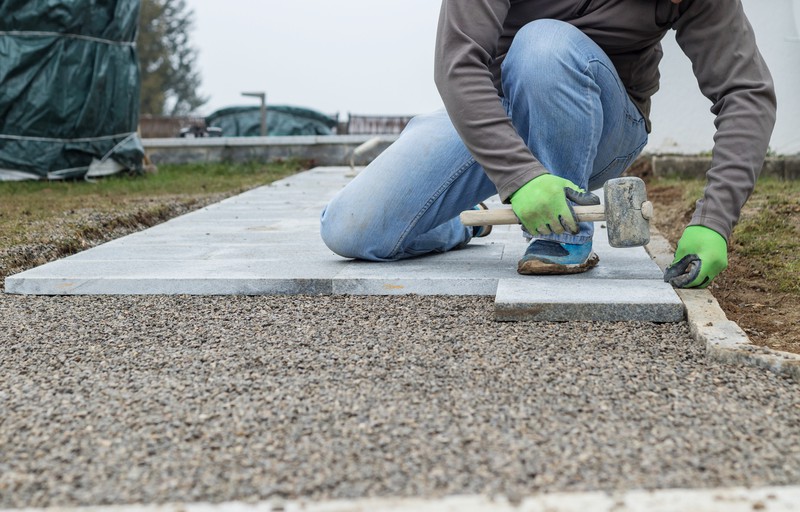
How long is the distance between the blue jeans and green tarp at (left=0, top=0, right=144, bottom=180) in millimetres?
4339

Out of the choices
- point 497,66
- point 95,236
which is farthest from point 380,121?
point 497,66

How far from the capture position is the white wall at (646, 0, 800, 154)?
4762 millimetres

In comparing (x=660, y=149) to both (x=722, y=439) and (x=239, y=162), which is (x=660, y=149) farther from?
(x=722, y=439)

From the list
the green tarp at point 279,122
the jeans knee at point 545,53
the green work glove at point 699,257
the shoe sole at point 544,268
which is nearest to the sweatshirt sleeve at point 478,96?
the jeans knee at point 545,53

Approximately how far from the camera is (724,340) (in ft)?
→ 5.44

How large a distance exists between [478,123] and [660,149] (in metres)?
3.85

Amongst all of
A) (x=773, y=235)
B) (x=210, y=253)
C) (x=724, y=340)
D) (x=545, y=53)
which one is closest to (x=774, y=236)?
(x=773, y=235)

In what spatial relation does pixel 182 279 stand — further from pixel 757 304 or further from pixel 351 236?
pixel 757 304

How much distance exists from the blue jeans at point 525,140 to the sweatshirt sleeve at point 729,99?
0.25 metres

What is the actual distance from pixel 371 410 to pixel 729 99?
4.12ft

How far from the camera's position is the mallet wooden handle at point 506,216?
78.1 inches

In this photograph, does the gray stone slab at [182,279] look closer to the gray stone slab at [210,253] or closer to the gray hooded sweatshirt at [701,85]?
the gray stone slab at [210,253]

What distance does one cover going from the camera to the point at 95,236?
3408 millimetres

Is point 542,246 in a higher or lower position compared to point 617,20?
lower
